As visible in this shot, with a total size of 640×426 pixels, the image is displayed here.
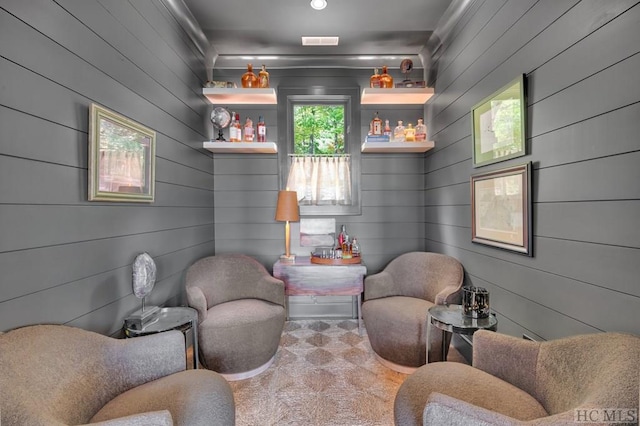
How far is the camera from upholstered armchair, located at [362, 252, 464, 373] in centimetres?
221

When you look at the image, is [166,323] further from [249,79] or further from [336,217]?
[249,79]

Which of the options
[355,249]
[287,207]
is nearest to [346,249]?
[355,249]

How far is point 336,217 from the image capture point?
345 centimetres

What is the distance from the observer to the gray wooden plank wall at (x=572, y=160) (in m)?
1.14

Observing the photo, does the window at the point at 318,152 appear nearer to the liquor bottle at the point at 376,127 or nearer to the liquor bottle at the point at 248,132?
the liquor bottle at the point at 376,127

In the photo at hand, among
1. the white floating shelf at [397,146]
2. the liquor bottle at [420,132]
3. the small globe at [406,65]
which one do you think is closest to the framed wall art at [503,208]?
the white floating shelf at [397,146]

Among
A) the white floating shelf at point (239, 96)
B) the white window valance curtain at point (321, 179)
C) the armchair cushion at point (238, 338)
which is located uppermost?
the white floating shelf at point (239, 96)

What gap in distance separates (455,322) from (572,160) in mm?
1046

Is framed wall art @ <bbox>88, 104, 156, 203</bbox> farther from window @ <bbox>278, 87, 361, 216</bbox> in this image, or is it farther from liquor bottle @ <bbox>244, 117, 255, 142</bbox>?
window @ <bbox>278, 87, 361, 216</bbox>

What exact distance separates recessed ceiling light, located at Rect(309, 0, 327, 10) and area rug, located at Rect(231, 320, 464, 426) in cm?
294

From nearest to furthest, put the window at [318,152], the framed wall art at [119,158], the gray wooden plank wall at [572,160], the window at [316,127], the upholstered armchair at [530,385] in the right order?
the upholstered armchair at [530,385]
the gray wooden plank wall at [572,160]
the framed wall art at [119,158]
the window at [318,152]
the window at [316,127]

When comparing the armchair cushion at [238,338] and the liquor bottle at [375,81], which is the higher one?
the liquor bottle at [375,81]

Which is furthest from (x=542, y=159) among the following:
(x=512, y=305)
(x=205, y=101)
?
(x=205, y=101)

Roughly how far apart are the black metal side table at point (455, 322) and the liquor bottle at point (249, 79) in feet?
8.88
